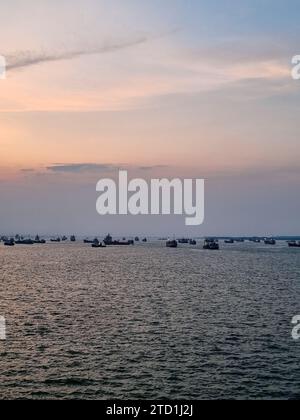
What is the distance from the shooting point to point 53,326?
177ft

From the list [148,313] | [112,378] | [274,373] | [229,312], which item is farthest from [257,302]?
[112,378]

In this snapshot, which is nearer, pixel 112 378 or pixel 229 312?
pixel 112 378

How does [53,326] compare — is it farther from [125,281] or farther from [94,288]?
[125,281]

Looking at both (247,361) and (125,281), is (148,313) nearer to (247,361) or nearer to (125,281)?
(247,361)

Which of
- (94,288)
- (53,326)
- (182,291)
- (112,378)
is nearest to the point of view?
(112,378)

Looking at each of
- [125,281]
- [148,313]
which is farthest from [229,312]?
[125,281]

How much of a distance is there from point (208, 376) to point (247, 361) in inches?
198

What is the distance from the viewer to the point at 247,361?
3981 centimetres

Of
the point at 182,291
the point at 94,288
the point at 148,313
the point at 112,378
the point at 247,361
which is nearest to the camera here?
the point at 112,378
